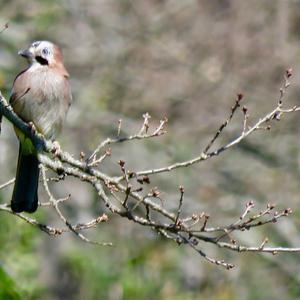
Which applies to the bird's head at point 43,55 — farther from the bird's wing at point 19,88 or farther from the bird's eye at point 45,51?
the bird's wing at point 19,88

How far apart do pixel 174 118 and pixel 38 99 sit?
17.2 ft

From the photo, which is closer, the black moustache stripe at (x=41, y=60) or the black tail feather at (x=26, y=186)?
the black tail feather at (x=26, y=186)

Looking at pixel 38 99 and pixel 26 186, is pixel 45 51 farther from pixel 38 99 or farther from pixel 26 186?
pixel 26 186

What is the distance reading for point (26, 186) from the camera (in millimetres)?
6891

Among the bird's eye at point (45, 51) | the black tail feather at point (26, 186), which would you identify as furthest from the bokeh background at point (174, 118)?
the bird's eye at point (45, 51)

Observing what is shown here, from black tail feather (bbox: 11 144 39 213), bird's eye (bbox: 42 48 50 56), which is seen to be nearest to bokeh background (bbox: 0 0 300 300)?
black tail feather (bbox: 11 144 39 213)

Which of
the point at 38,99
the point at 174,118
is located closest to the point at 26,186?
the point at 38,99

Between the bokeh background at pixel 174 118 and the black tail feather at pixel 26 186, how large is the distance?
10.7 ft

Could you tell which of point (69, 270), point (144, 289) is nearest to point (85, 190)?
point (69, 270)

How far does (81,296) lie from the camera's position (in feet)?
39.2

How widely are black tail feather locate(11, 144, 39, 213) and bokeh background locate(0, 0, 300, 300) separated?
3.27 meters

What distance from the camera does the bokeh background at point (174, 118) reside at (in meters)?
11.2

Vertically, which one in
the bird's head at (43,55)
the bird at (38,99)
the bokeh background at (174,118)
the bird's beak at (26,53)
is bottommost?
the bird at (38,99)

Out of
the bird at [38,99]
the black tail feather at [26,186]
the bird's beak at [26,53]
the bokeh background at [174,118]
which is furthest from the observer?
the bokeh background at [174,118]
